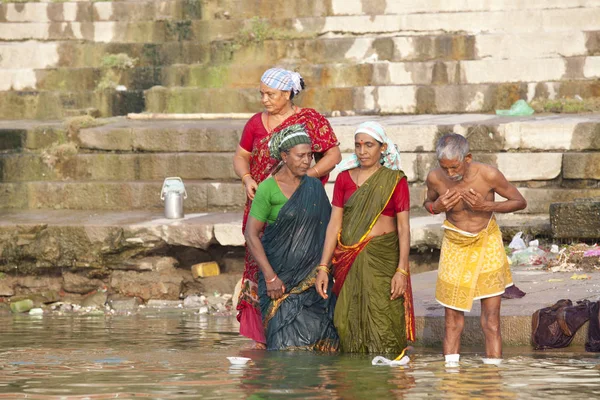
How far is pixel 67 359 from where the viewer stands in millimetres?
6867

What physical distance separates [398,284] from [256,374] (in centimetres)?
107

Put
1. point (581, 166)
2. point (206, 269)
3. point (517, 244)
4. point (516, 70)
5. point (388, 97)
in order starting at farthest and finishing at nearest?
point (388, 97) → point (516, 70) → point (206, 269) → point (581, 166) → point (517, 244)

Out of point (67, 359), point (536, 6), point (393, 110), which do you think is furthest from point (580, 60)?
point (67, 359)

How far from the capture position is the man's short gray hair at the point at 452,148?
6211 mm

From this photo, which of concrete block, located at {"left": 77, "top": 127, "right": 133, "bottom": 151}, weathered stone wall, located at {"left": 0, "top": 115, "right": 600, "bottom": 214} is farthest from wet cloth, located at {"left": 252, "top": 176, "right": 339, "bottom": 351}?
concrete block, located at {"left": 77, "top": 127, "right": 133, "bottom": 151}

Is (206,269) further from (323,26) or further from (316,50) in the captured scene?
(323,26)

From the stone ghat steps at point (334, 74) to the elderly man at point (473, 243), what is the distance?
6.23m

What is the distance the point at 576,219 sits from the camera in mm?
8930

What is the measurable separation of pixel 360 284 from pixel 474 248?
72cm

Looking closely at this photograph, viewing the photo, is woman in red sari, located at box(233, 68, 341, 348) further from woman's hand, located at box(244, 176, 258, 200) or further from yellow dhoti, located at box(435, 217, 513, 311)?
yellow dhoti, located at box(435, 217, 513, 311)


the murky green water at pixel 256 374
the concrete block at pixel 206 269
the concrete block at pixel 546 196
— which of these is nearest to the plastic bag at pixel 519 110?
the concrete block at pixel 546 196

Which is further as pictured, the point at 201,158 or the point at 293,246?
the point at 201,158

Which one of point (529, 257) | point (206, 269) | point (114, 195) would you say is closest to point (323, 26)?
point (114, 195)

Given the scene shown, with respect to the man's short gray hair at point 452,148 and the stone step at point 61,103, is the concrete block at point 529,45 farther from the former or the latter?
the man's short gray hair at point 452,148
